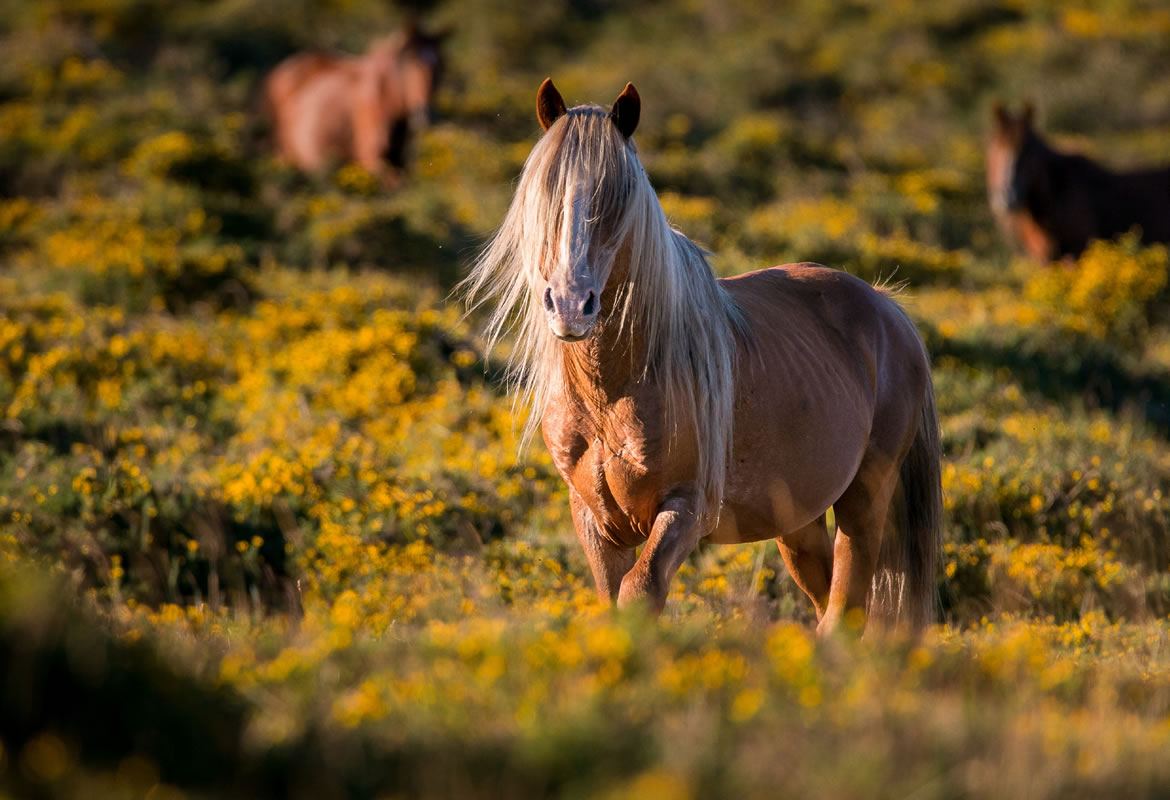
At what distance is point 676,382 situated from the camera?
11.2 feet

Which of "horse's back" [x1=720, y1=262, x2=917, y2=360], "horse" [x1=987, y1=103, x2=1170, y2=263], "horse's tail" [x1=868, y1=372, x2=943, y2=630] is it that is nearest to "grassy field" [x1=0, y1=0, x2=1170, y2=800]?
"horse's tail" [x1=868, y1=372, x2=943, y2=630]

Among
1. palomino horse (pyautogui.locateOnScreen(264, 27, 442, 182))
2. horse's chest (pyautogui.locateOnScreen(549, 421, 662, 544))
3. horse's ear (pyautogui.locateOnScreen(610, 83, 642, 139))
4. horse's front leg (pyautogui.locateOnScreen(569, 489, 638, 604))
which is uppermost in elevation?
palomino horse (pyautogui.locateOnScreen(264, 27, 442, 182))

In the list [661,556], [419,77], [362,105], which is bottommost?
[661,556]

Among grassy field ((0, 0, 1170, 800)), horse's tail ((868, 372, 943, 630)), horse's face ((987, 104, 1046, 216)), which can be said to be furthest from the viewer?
horse's face ((987, 104, 1046, 216))

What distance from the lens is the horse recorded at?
11.9 metres

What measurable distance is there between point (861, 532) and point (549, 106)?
207cm

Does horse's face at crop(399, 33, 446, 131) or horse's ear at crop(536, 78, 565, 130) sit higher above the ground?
horse's face at crop(399, 33, 446, 131)

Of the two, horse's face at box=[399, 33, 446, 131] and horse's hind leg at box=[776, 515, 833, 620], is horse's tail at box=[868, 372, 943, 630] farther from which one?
horse's face at box=[399, 33, 446, 131]

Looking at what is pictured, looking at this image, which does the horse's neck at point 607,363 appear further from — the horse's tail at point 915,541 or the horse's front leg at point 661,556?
the horse's tail at point 915,541

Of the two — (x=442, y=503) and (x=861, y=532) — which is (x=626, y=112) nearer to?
(x=861, y=532)

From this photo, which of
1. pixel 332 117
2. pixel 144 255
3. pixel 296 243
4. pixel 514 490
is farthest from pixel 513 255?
pixel 332 117

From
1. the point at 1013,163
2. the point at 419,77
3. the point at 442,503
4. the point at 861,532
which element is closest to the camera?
the point at 861,532

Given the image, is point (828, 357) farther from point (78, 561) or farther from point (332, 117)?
point (332, 117)

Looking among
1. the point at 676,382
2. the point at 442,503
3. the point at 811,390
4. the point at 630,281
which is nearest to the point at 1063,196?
the point at 442,503
